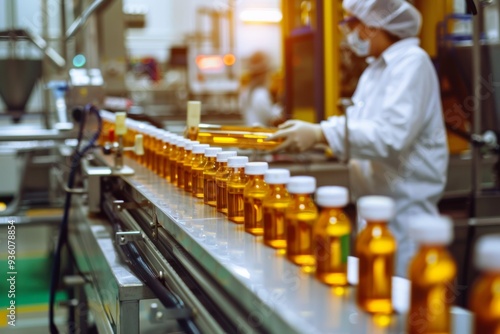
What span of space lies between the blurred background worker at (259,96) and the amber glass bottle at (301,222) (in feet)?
15.6

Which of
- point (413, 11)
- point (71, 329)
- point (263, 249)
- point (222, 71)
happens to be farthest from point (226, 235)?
point (222, 71)

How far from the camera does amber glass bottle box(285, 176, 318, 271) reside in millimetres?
1030

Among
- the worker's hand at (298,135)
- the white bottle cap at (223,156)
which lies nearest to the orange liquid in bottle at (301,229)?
the white bottle cap at (223,156)

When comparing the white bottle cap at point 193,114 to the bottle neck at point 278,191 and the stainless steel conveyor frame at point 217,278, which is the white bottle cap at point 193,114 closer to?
the stainless steel conveyor frame at point 217,278

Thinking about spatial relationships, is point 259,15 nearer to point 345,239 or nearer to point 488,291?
point 345,239

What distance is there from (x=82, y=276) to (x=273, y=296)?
208cm

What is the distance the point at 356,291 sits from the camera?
0.90 m

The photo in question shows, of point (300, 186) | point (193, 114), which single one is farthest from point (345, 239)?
point (193, 114)

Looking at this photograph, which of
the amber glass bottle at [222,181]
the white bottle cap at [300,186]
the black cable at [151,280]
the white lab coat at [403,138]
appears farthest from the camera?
the white lab coat at [403,138]

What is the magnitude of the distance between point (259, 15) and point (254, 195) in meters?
9.28

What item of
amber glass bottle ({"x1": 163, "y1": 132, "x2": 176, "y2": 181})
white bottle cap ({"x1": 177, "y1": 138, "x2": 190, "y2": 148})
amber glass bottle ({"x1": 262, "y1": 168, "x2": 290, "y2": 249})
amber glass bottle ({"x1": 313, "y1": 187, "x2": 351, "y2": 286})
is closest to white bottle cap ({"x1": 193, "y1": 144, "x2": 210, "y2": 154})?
white bottle cap ({"x1": 177, "y1": 138, "x2": 190, "y2": 148})

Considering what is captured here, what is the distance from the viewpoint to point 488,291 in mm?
677

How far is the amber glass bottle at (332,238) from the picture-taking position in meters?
0.94

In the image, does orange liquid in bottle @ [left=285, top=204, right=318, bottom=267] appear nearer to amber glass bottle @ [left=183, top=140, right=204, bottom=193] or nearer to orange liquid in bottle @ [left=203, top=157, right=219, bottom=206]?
orange liquid in bottle @ [left=203, top=157, right=219, bottom=206]
